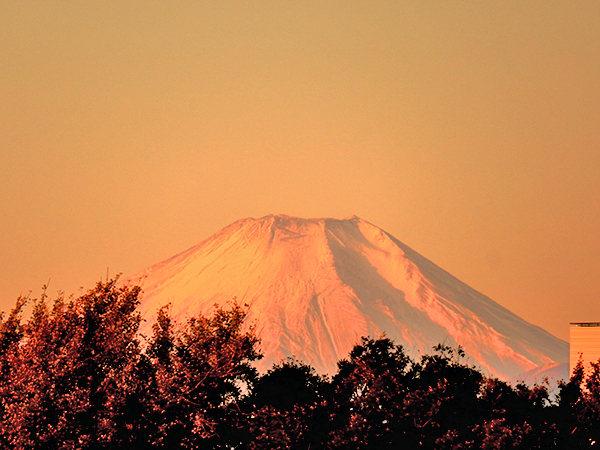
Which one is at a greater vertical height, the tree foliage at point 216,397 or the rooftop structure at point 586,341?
the rooftop structure at point 586,341

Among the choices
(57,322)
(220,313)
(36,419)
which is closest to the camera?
(36,419)

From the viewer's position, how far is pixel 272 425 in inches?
1935

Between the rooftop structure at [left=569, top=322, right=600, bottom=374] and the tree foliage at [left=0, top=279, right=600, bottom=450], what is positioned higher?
the rooftop structure at [left=569, top=322, right=600, bottom=374]

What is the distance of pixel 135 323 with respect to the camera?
49344 mm

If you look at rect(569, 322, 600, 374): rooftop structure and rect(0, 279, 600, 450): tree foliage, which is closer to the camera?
rect(0, 279, 600, 450): tree foliage

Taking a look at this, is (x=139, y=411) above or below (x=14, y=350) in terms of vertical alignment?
below

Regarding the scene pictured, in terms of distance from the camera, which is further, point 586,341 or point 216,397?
point 586,341

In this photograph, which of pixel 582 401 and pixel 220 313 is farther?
pixel 582 401

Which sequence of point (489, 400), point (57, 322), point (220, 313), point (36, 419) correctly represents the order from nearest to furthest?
point (36, 419), point (57, 322), point (220, 313), point (489, 400)

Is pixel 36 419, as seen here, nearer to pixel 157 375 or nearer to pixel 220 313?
pixel 157 375

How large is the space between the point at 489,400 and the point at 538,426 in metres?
3.14

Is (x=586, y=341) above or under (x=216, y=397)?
above

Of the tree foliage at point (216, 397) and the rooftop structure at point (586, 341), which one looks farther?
the rooftop structure at point (586, 341)

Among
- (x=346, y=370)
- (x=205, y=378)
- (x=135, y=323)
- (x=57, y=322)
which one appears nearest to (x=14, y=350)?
(x=57, y=322)
